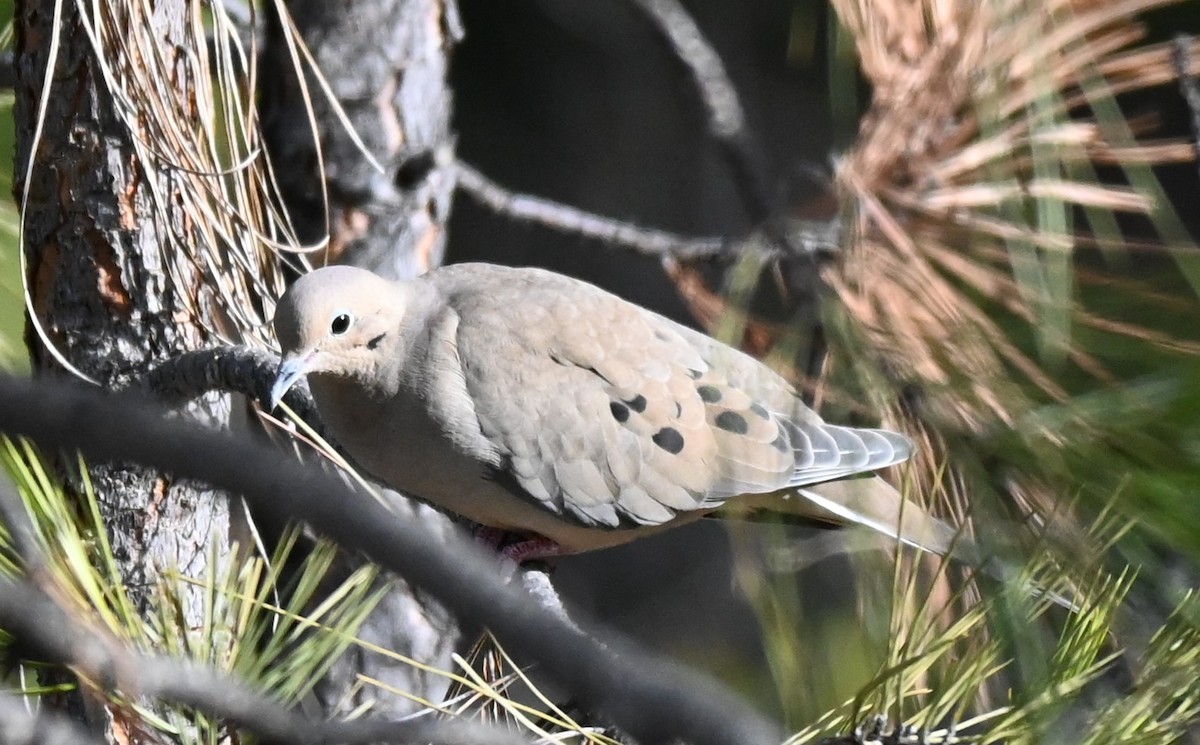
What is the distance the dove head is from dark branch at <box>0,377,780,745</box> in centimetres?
111

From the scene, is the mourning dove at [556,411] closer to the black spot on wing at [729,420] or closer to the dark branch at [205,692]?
the black spot on wing at [729,420]

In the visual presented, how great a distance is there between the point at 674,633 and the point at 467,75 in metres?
2.23

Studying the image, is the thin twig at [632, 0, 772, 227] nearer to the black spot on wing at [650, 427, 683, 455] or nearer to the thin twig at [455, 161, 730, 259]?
the thin twig at [455, 161, 730, 259]

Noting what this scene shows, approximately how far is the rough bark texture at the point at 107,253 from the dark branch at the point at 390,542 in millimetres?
1153

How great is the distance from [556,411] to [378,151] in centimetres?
68

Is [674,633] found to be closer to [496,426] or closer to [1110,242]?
[496,426]

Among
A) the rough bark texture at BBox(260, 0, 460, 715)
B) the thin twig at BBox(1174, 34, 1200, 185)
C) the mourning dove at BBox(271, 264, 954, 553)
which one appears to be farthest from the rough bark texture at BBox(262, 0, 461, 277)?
the thin twig at BBox(1174, 34, 1200, 185)

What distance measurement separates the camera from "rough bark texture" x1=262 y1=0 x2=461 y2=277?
2287 millimetres

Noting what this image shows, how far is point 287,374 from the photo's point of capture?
63.2 inches

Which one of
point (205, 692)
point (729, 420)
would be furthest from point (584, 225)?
point (205, 692)

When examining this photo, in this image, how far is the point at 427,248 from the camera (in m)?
2.47

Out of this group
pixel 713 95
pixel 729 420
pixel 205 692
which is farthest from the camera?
pixel 713 95

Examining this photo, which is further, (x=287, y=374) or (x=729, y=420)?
(x=729, y=420)

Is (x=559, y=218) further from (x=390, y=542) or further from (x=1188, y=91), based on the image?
(x=390, y=542)
